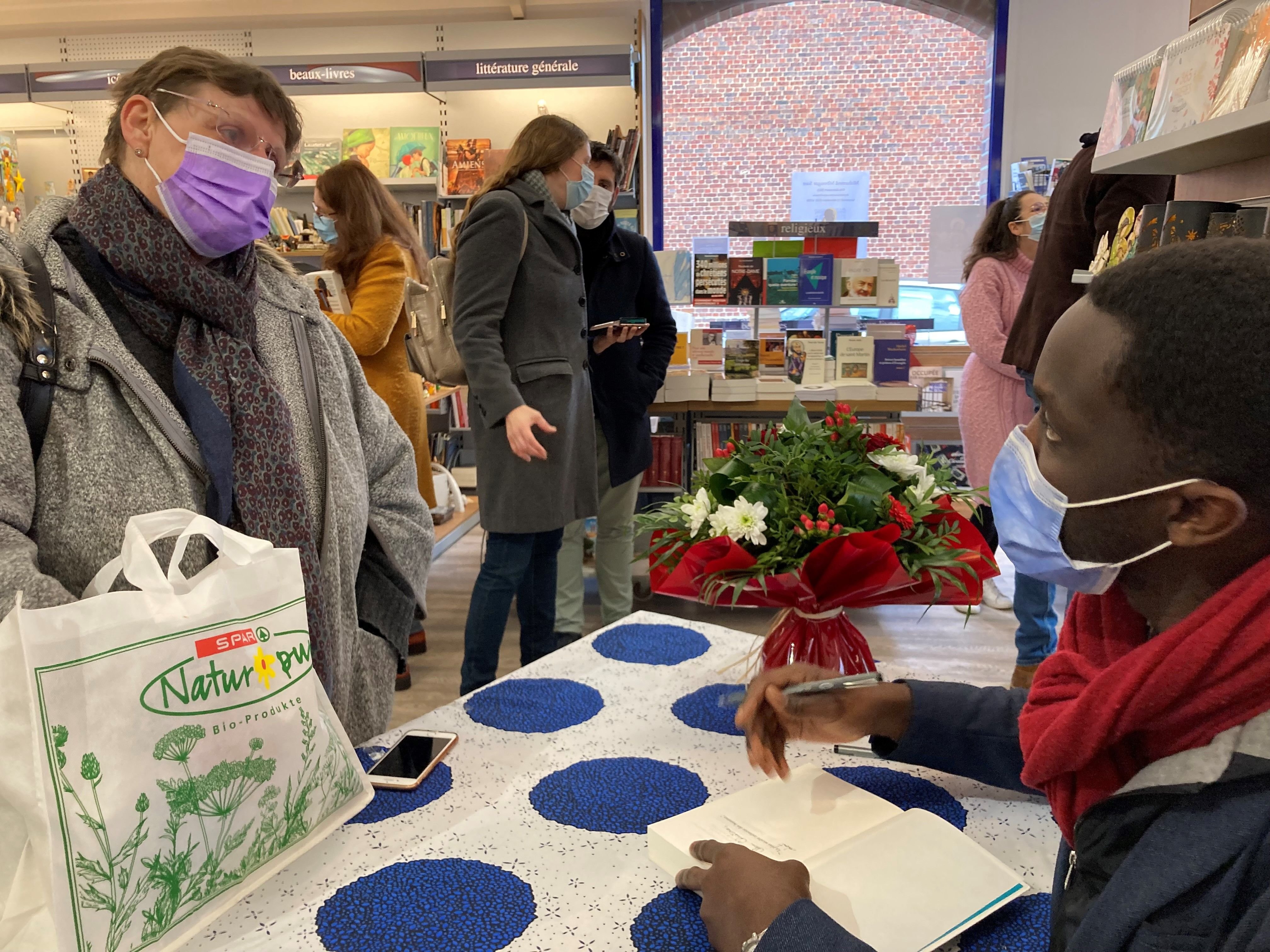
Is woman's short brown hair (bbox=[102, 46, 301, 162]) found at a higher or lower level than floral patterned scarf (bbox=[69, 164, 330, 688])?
higher

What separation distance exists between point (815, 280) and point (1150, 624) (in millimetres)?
3663

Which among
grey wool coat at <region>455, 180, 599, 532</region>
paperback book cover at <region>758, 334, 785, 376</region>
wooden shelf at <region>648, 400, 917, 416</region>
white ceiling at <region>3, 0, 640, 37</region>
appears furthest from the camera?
white ceiling at <region>3, 0, 640, 37</region>

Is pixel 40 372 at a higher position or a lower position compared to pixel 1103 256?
lower

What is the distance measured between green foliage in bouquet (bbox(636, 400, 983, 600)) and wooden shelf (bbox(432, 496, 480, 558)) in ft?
8.05

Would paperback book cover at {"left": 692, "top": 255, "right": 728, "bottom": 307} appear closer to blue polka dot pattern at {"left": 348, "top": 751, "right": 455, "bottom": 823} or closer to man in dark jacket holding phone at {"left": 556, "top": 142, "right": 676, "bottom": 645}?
man in dark jacket holding phone at {"left": 556, "top": 142, "right": 676, "bottom": 645}

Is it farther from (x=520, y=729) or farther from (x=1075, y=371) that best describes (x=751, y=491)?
(x=1075, y=371)

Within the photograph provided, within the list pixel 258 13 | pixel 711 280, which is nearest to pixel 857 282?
pixel 711 280

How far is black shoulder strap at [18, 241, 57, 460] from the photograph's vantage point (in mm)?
1016

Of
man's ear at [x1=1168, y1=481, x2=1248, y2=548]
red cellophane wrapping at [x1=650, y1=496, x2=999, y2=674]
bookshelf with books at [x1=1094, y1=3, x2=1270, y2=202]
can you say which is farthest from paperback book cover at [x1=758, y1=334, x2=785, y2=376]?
man's ear at [x1=1168, y1=481, x2=1248, y2=548]

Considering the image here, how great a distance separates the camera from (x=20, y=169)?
5.71 m

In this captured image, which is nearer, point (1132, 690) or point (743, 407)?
point (1132, 690)

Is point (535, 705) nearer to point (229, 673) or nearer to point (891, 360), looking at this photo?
point (229, 673)

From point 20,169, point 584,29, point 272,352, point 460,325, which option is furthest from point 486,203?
point 20,169

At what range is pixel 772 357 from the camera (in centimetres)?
419
